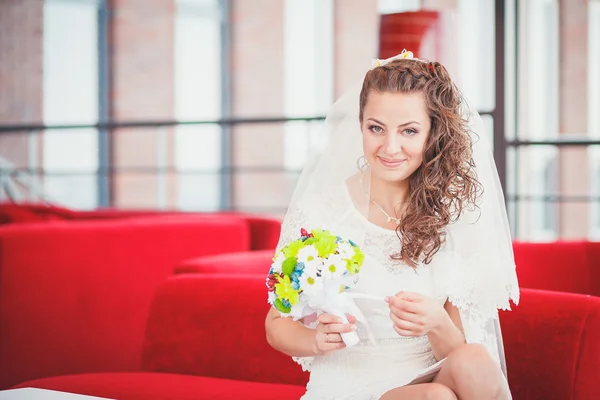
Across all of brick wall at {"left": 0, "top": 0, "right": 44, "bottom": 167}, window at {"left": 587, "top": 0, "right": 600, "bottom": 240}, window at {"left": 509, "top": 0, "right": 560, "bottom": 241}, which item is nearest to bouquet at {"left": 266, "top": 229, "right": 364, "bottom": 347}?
brick wall at {"left": 0, "top": 0, "right": 44, "bottom": 167}

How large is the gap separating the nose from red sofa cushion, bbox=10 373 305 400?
73 cm

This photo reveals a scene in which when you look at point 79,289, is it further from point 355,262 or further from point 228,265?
point 355,262

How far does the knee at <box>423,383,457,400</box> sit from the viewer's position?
1.69 m

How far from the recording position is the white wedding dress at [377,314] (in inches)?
76.3

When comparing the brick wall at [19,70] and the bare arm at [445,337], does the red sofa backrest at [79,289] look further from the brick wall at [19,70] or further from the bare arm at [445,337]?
the brick wall at [19,70]

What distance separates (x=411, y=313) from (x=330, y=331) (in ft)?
0.52

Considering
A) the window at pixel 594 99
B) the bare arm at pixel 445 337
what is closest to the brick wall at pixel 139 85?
the window at pixel 594 99

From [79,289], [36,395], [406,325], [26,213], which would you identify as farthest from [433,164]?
[26,213]

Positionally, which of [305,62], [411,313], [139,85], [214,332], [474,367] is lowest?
[214,332]

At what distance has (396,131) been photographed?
6.24 ft

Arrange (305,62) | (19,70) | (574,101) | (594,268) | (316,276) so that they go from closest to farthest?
(316,276) → (594,268) → (19,70) → (305,62) → (574,101)

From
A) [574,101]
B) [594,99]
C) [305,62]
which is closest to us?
[305,62]

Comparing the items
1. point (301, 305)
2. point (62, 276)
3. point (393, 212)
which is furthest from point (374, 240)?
point (62, 276)

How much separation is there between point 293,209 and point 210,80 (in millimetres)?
8033
